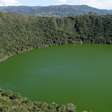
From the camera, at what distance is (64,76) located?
174 feet

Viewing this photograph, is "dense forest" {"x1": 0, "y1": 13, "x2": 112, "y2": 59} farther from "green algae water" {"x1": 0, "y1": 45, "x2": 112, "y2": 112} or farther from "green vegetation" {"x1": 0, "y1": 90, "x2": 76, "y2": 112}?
"green vegetation" {"x1": 0, "y1": 90, "x2": 76, "y2": 112}

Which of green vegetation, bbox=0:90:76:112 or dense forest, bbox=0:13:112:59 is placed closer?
green vegetation, bbox=0:90:76:112

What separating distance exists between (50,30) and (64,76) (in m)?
47.0

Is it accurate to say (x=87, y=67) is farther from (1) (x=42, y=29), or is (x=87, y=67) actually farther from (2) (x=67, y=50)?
(1) (x=42, y=29)

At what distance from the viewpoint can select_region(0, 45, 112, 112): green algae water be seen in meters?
40.5

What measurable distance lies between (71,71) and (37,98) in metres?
17.4

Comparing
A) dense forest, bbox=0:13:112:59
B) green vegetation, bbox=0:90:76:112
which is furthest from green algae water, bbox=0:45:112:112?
dense forest, bbox=0:13:112:59

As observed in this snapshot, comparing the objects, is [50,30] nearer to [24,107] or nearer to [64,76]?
[64,76]

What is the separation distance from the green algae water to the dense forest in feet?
28.2

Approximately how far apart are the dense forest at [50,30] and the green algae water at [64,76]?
8.60m

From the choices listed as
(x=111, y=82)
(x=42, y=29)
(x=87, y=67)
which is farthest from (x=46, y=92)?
(x=42, y=29)

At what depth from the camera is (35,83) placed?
4881 centimetres

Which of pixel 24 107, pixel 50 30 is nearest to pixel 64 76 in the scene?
pixel 24 107

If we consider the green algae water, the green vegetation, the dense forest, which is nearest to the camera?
the green vegetation
